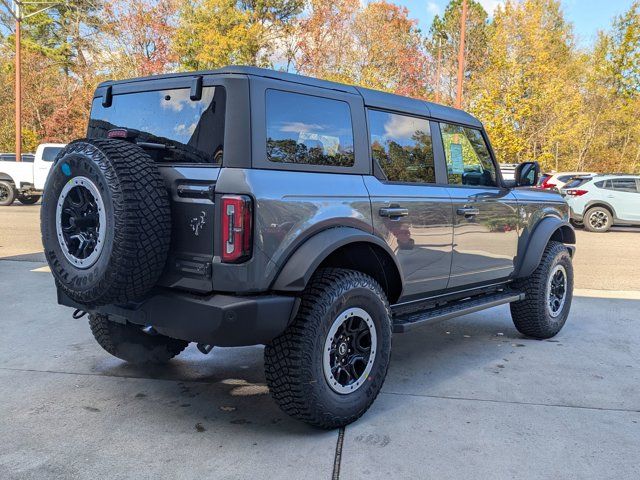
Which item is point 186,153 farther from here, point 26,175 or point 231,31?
point 231,31

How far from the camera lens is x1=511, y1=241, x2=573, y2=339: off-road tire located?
5.38 meters

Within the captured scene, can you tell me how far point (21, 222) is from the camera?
14.3m

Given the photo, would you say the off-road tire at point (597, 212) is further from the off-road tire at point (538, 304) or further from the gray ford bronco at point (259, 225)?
the gray ford bronco at point (259, 225)

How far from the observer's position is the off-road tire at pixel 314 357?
3.17m

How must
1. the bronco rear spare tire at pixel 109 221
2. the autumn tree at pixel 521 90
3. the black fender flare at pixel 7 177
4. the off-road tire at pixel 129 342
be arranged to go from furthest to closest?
the autumn tree at pixel 521 90, the black fender flare at pixel 7 177, the off-road tire at pixel 129 342, the bronco rear spare tire at pixel 109 221

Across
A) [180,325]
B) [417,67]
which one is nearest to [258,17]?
[417,67]

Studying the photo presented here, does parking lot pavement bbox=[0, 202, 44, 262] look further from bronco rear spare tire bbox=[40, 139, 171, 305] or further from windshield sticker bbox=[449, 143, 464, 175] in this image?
windshield sticker bbox=[449, 143, 464, 175]

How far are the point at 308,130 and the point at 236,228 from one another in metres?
0.84

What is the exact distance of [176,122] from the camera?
Answer: 3.37 metres

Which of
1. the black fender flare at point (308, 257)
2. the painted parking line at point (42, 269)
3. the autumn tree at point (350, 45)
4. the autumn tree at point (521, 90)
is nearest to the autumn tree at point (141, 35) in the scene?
the autumn tree at point (350, 45)

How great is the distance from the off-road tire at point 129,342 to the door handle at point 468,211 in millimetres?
2243

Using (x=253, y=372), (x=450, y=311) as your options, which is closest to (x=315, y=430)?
(x=253, y=372)

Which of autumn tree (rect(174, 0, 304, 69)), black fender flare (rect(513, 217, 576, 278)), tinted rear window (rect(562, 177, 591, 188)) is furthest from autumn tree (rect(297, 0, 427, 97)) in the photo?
black fender flare (rect(513, 217, 576, 278))

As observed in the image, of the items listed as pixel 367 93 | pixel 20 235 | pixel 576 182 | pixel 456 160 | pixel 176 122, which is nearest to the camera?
pixel 176 122
